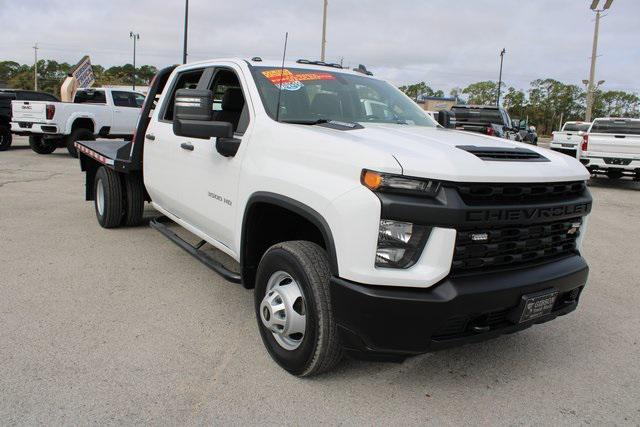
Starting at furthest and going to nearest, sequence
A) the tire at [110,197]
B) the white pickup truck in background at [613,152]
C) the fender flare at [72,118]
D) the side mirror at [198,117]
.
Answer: the fender flare at [72,118] → the white pickup truck in background at [613,152] → the tire at [110,197] → the side mirror at [198,117]

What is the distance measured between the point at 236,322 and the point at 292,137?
151cm

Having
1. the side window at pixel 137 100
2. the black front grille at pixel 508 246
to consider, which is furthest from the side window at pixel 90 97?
the black front grille at pixel 508 246

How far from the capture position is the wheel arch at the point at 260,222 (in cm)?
263

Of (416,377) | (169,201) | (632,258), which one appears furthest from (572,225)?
(632,258)

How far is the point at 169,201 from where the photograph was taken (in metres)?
4.80

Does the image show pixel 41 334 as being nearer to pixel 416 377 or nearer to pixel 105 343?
pixel 105 343

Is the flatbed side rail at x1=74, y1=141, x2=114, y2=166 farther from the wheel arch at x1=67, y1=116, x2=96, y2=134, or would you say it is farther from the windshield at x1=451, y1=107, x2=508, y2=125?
the windshield at x1=451, y1=107, x2=508, y2=125

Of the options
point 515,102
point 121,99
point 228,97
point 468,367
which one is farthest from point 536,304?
point 515,102

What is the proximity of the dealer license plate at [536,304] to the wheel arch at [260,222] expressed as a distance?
0.97m

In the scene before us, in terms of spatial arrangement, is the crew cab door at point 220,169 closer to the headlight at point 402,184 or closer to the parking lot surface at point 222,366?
the parking lot surface at point 222,366

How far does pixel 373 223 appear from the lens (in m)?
2.42

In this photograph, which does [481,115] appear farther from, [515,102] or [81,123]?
[515,102]

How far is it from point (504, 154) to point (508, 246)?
1.65 feet

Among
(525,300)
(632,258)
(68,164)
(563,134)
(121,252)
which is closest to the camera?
(525,300)
